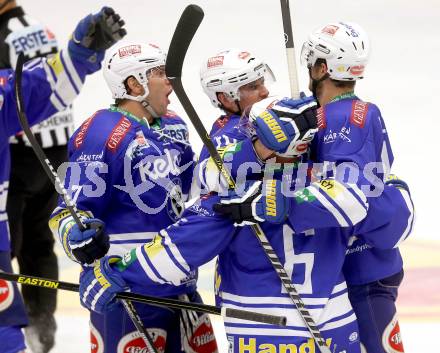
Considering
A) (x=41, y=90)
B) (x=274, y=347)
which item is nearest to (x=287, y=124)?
(x=274, y=347)

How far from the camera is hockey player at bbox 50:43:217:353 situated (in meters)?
3.31

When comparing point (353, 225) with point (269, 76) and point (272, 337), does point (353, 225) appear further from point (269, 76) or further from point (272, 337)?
point (269, 76)

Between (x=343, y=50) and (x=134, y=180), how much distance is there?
30.4 inches

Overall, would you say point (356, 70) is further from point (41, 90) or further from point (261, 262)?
point (41, 90)

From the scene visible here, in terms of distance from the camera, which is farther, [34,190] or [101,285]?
[34,190]

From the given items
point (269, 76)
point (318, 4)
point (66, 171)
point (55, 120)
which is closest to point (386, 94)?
point (318, 4)

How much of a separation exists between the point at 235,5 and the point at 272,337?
15.3 feet

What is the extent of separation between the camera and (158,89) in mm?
3479

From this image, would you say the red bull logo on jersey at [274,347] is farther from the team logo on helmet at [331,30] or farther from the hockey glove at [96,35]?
the hockey glove at [96,35]

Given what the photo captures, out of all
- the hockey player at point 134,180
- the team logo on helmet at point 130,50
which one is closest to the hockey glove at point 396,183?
the hockey player at point 134,180

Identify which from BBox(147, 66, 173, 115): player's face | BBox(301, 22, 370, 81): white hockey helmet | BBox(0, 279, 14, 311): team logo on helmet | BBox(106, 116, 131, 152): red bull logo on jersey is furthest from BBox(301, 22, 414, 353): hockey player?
BBox(0, 279, 14, 311): team logo on helmet

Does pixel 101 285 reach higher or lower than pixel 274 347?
higher

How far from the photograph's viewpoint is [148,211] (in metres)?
3.38

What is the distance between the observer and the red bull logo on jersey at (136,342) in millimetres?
3369
